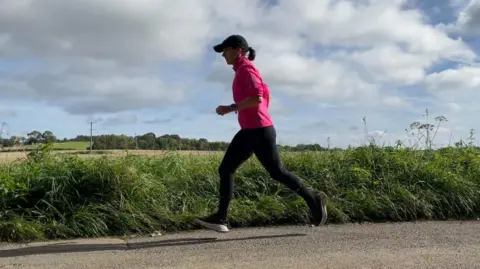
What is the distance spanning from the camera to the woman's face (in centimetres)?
508

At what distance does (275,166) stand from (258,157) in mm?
181

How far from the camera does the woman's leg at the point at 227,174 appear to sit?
5.07 m

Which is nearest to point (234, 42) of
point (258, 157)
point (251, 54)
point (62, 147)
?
point (251, 54)

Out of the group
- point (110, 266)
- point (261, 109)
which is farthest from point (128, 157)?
point (110, 266)

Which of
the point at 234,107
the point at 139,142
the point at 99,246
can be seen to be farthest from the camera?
the point at 139,142

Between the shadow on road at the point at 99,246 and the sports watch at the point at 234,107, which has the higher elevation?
Answer: the sports watch at the point at 234,107

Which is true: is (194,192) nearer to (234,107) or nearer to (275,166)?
(275,166)

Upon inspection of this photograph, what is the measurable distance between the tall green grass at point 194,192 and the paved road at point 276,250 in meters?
0.29

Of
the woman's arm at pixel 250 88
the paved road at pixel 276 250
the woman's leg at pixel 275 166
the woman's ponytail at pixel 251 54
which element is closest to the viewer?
the paved road at pixel 276 250

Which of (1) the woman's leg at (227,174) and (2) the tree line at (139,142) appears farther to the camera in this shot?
(2) the tree line at (139,142)

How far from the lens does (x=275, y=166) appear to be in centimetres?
500

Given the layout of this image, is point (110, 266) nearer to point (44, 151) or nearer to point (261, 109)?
point (261, 109)

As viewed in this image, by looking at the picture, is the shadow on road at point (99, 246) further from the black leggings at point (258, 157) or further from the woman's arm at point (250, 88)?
the woman's arm at point (250, 88)

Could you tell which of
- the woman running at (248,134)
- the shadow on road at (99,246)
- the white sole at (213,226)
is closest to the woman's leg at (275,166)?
the woman running at (248,134)
